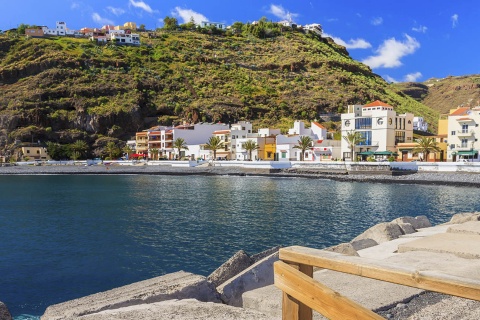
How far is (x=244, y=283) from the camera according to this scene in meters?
9.38

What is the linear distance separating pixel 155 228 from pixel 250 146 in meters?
66.5

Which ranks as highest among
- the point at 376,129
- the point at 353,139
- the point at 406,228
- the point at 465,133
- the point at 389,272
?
the point at 376,129

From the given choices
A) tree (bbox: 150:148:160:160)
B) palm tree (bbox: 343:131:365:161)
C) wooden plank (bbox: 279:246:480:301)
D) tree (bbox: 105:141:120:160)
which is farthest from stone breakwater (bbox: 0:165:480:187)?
A: wooden plank (bbox: 279:246:480:301)

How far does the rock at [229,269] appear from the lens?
1048 centimetres

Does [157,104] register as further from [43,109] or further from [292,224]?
[292,224]

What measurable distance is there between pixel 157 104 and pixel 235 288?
387 ft

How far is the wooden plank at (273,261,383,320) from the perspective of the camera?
2584 millimetres

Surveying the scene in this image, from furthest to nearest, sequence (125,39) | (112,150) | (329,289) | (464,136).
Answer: (125,39), (112,150), (464,136), (329,289)

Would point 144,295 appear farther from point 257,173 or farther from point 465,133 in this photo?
point 465,133

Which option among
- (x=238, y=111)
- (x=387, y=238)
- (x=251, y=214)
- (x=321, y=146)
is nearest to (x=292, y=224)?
(x=251, y=214)

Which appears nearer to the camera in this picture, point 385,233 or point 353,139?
point 385,233

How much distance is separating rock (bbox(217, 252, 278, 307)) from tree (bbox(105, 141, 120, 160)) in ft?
335

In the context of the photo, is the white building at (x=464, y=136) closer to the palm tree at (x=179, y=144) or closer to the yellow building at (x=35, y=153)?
the palm tree at (x=179, y=144)

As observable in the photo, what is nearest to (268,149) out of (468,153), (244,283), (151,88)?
(468,153)
